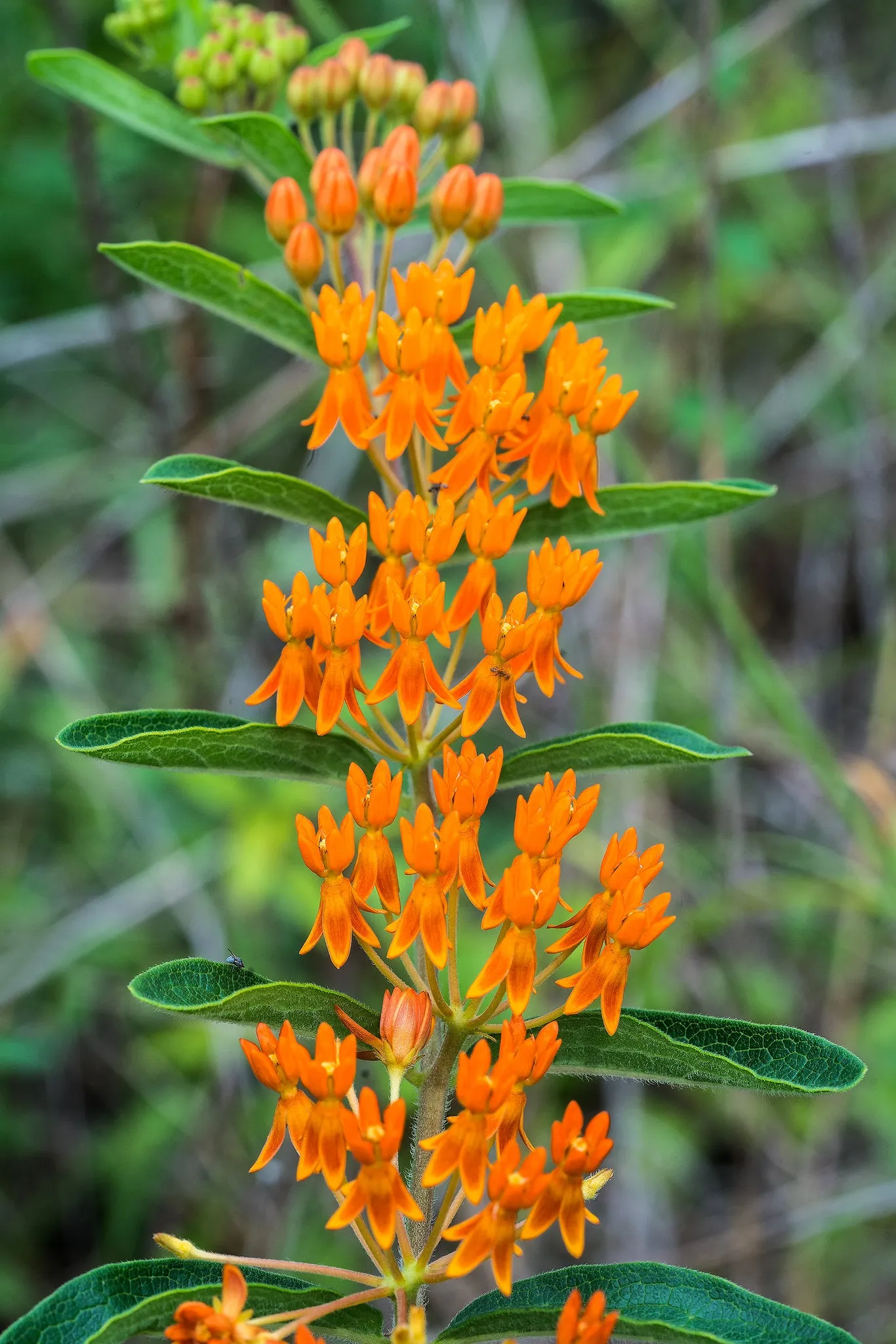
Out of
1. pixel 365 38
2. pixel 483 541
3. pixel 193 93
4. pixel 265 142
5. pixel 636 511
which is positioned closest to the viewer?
pixel 483 541

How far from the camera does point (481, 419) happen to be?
2.21m

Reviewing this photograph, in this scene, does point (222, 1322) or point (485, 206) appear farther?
point (485, 206)

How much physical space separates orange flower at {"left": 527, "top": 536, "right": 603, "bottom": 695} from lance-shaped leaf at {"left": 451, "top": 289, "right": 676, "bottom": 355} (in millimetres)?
642

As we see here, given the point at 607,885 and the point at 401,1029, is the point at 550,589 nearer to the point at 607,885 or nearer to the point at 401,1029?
the point at 607,885

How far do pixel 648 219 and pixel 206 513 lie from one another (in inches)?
123

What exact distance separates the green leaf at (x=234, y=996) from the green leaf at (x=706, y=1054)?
0.40 m

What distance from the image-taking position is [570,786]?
2006mm

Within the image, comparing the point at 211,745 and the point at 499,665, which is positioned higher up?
the point at 499,665

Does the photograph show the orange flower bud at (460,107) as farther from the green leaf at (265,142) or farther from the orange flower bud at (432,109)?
the green leaf at (265,142)

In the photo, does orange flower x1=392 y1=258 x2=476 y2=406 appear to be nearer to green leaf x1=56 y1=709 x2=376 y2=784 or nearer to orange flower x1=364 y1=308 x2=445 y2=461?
Answer: orange flower x1=364 y1=308 x2=445 y2=461

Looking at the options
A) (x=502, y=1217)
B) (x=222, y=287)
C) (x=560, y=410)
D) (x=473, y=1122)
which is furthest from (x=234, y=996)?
(x=222, y=287)

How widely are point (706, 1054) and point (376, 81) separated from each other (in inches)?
89.3

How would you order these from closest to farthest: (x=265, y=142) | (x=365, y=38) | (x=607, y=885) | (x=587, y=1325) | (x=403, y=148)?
(x=587, y=1325)
(x=607, y=885)
(x=403, y=148)
(x=265, y=142)
(x=365, y=38)

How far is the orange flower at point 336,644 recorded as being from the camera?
6.71 feet
